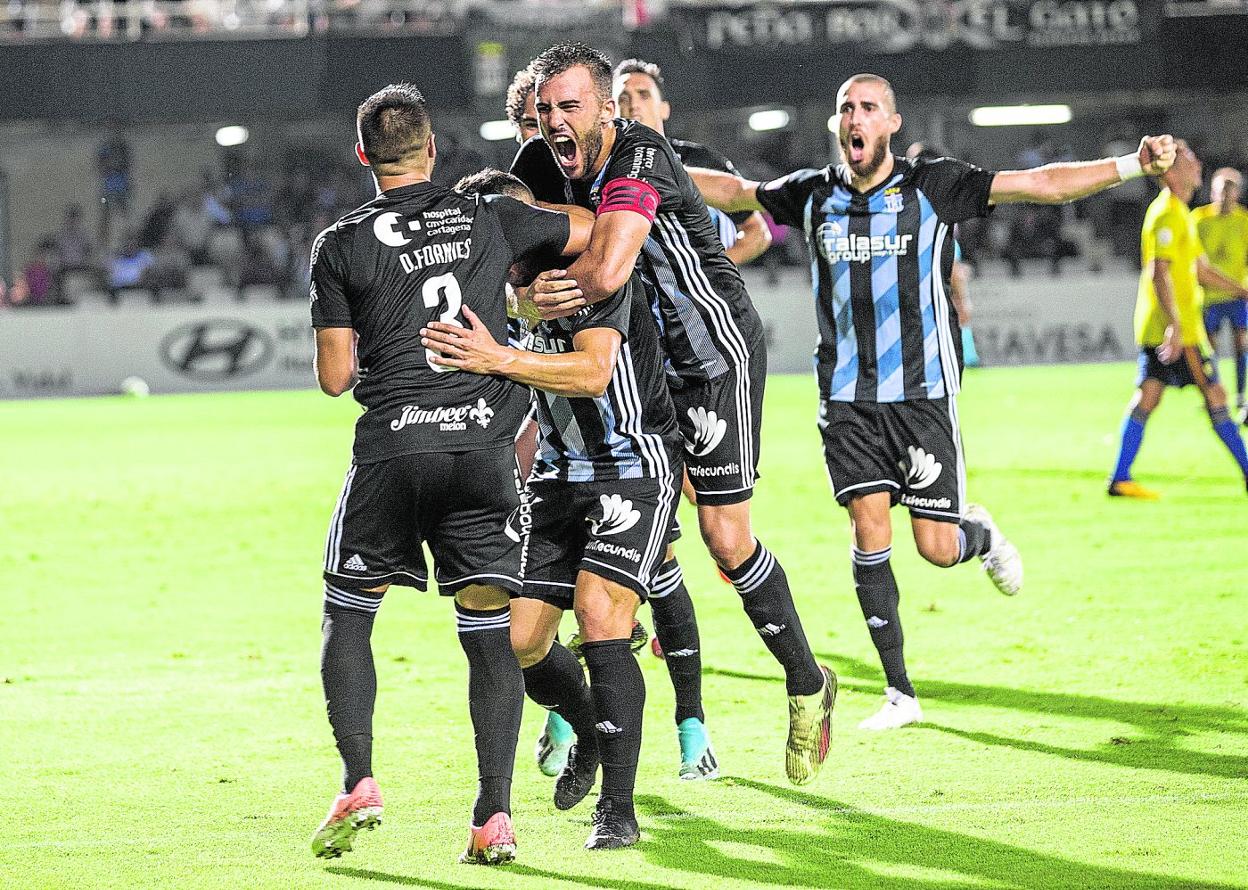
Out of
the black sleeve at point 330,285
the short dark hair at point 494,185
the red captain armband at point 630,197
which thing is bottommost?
the black sleeve at point 330,285

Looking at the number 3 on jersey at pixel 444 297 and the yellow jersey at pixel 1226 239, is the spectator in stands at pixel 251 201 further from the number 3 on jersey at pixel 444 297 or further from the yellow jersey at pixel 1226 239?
the number 3 on jersey at pixel 444 297

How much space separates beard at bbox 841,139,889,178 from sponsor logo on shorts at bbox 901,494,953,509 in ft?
4.14

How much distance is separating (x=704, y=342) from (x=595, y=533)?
104 cm

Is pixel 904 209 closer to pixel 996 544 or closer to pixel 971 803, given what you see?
pixel 996 544

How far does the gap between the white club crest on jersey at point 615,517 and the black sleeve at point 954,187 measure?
213cm

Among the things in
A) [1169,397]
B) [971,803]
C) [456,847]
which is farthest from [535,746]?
[1169,397]

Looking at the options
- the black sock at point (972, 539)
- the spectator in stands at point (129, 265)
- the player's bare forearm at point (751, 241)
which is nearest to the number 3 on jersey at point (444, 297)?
the player's bare forearm at point (751, 241)

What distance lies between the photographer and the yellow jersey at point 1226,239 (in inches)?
687

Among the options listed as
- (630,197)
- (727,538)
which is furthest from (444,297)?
(727,538)

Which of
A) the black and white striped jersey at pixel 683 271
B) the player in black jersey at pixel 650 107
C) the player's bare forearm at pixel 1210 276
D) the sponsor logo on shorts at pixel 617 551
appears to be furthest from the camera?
the player's bare forearm at pixel 1210 276

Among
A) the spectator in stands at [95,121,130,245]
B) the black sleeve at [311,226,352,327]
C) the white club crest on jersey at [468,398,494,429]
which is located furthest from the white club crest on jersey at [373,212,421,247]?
the spectator in stands at [95,121,130,245]

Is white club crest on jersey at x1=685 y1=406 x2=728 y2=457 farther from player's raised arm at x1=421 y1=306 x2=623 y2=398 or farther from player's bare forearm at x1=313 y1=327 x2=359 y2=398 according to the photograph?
player's bare forearm at x1=313 y1=327 x2=359 y2=398

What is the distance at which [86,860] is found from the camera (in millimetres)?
4586

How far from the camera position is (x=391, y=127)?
4.51 metres
